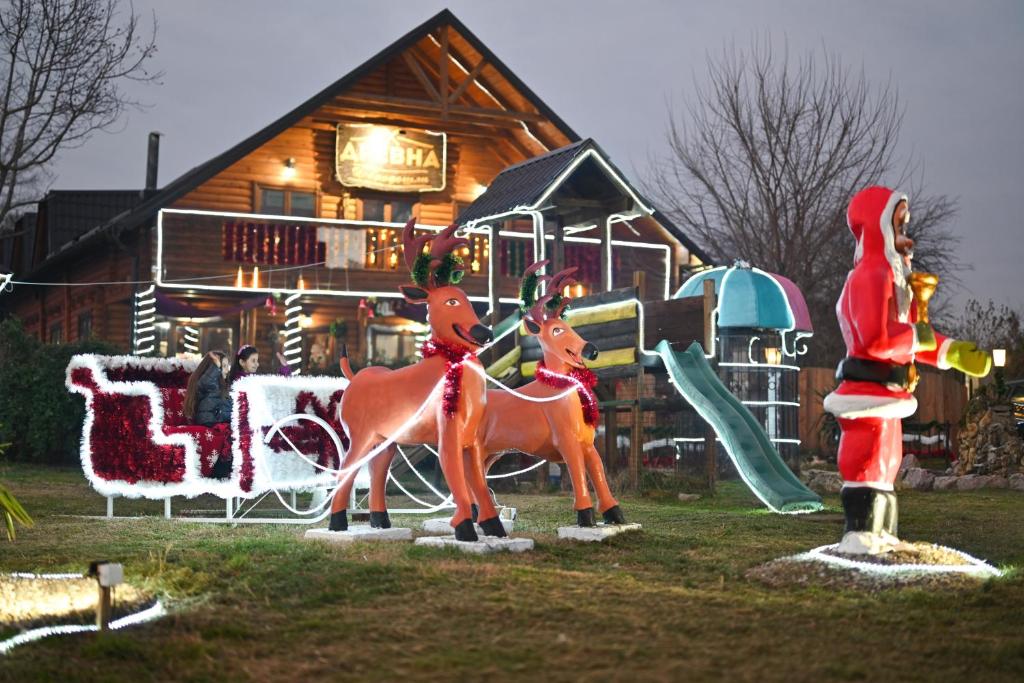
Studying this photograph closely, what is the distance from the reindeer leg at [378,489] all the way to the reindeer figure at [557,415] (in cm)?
77

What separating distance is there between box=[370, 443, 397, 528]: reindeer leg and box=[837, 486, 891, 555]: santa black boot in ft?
12.6

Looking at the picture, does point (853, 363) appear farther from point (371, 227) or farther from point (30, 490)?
point (371, 227)

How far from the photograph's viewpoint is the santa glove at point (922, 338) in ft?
25.8

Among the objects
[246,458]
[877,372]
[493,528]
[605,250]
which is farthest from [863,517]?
[605,250]

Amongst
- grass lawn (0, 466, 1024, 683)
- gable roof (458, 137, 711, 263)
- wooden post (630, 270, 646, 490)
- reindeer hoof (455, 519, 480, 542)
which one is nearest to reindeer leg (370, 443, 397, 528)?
grass lawn (0, 466, 1024, 683)

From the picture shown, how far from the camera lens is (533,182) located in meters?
17.7

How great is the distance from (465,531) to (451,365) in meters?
1.21

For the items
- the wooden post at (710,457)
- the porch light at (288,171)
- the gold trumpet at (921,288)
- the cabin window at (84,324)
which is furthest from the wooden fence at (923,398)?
the gold trumpet at (921,288)

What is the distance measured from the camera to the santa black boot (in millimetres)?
7844

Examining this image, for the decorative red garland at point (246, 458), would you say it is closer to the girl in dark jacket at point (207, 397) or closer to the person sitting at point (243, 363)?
the girl in dark jacket at point (207, 397)

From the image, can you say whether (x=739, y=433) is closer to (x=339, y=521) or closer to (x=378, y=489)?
(x=378, y=489)

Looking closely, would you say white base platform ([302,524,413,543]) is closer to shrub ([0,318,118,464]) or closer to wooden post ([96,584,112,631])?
wooden post ([96,584,112,631])

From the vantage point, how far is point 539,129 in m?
29.0

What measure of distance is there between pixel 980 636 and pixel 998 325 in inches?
1110
